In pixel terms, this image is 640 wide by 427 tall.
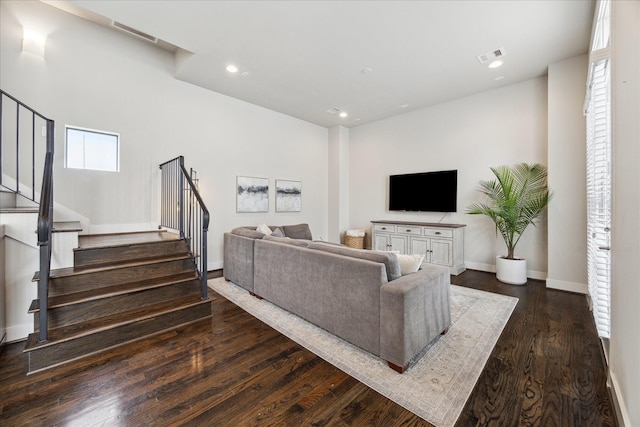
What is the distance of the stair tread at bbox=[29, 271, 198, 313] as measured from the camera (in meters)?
2.24

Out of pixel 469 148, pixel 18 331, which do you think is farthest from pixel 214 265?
pixel 469 148

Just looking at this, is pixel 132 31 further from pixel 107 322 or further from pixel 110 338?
pixel 110 338

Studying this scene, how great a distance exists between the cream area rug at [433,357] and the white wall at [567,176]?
1237mm

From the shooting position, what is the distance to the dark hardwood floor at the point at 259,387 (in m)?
1.53

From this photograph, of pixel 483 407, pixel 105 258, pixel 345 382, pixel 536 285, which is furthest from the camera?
pixel 536 285

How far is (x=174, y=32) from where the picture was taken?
3.17 metres

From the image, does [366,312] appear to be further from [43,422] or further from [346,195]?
[346,195]

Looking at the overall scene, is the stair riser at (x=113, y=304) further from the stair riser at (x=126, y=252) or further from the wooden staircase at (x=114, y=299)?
the stair riser at (x=126, y=252)

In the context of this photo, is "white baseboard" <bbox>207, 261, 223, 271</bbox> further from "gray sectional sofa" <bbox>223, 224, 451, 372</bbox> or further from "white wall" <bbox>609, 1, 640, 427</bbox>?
"white wall" <bbox>609, 1, 640, 427</bbox>

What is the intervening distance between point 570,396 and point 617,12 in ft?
7.86

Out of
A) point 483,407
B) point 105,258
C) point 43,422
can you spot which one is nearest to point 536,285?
point 483,407

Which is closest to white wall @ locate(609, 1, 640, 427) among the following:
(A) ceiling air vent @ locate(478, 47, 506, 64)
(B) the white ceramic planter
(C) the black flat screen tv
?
(A) ceiling air vent @ locate(478, 47, 506, 64)

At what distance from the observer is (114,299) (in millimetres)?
2469

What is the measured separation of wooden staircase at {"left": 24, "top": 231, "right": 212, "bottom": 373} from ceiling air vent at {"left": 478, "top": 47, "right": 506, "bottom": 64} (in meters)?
4.82
